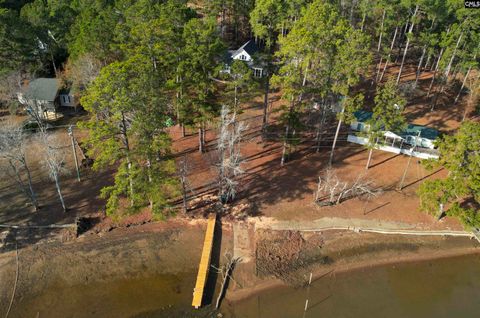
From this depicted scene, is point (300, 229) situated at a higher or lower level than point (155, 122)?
lower

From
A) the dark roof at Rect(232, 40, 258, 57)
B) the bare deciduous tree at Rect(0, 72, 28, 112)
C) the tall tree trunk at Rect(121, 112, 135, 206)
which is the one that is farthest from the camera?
the dark roof at Rect(232, 40, 258, 57)

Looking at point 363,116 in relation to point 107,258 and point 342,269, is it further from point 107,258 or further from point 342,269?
point 107,258

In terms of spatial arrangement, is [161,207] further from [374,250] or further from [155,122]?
[374,250]

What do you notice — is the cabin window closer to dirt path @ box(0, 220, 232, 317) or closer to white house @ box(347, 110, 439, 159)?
dirt path @ box(0, 220, 232, 317)

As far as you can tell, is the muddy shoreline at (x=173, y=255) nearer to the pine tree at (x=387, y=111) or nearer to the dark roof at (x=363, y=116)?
the pine tree at (x=387, y=111)

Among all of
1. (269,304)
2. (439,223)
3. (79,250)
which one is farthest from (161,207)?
(439,223)

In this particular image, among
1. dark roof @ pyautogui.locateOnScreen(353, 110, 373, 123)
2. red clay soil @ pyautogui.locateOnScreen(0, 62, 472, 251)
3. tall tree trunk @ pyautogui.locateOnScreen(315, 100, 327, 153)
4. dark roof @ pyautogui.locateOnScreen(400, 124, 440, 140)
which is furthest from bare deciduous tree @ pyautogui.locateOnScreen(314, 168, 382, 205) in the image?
dark roof @ pyautogui.locateOnScreen(353, 110, 373, 123)

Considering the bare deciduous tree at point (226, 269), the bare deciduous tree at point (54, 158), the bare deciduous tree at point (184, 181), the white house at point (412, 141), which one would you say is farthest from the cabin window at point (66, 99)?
the white house at point (412, 141)
